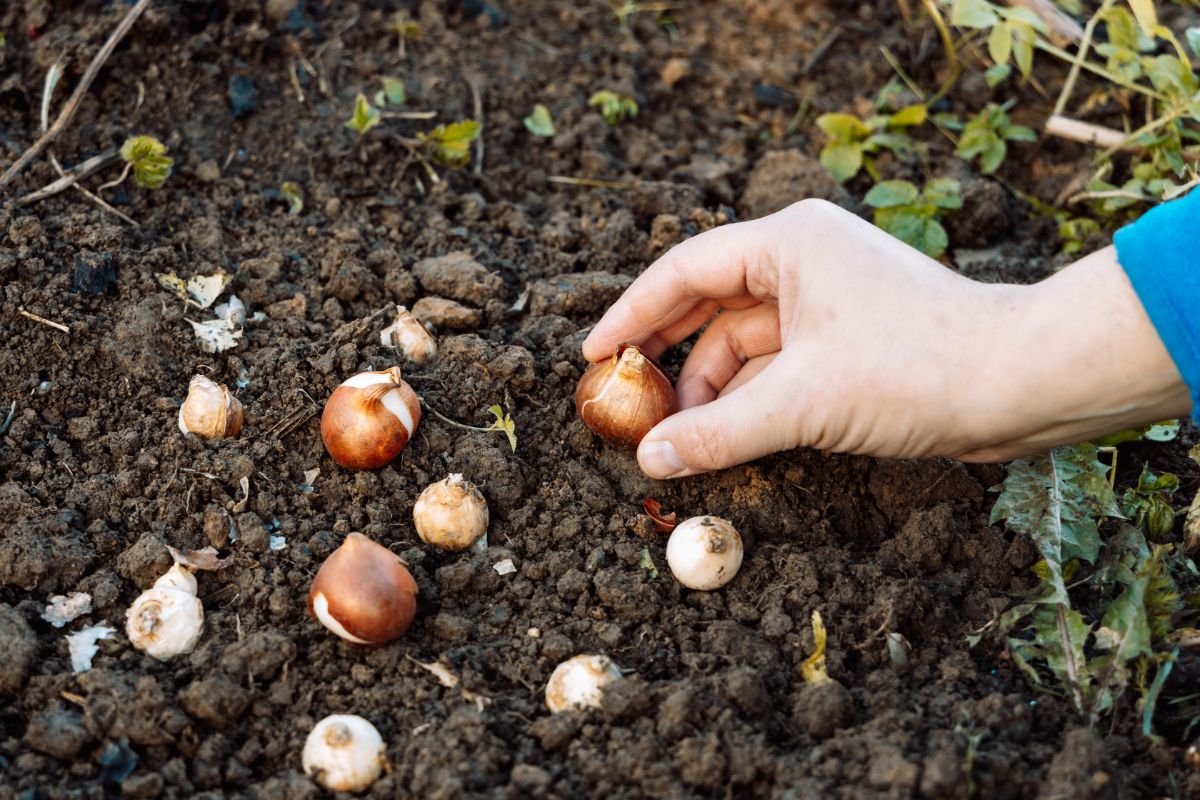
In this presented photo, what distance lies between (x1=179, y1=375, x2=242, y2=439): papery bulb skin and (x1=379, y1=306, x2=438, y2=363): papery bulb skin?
0.48 metres

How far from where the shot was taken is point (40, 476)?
2697 millimetres

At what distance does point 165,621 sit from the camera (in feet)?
7.71

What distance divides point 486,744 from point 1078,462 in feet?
5.76

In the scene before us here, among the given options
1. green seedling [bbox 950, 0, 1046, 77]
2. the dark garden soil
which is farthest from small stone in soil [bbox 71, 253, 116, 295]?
green seedling [bbox 950, 0, 1046, 77]

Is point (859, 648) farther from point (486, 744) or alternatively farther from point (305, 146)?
point (305, 146)

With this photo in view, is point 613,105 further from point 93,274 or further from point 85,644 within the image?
point 85,644

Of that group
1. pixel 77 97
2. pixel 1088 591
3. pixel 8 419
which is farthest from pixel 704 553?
pixel 77 97

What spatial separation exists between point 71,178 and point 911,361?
2660 millimetres

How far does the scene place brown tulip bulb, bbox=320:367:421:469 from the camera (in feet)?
8.68

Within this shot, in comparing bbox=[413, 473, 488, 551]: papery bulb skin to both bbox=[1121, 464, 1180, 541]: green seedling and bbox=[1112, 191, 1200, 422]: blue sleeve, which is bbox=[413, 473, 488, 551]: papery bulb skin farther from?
bbox=[1121, 464, 1180, 541]: green seedling

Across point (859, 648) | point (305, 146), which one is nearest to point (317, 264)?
point (305, 146)

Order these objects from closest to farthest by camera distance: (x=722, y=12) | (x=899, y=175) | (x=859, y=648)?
(x=859, y=648), (x=899, y=175), (x=722, y=12)

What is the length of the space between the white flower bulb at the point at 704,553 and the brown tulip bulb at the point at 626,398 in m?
0.32

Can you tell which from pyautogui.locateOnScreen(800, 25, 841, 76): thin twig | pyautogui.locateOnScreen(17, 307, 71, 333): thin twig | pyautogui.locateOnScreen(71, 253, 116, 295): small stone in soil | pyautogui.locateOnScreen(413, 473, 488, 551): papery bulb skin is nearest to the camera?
pyautogui.locateOnScreen(413, 473, 488, 551): papery bulb skin
